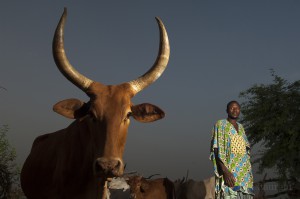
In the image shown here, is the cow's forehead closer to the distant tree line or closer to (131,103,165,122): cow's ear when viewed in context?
(131,103,165,122): cow's ear

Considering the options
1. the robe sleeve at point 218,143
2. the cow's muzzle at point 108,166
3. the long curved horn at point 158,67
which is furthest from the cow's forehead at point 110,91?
the robe sleeve at point 218,143

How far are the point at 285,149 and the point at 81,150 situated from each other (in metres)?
16.8

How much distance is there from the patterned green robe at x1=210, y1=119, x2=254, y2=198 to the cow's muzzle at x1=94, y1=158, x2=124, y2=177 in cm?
254

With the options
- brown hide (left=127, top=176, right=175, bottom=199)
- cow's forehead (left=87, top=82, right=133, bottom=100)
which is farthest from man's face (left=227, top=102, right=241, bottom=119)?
brown hide (left=127, top=176, right=175, bottom=199)

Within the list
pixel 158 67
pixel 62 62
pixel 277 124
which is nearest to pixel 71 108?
pixel 62 62

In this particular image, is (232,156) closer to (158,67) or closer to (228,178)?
(228,178)

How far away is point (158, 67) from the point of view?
477 centimetres

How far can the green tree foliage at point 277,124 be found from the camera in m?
18.6

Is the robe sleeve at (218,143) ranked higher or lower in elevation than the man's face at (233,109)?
lower

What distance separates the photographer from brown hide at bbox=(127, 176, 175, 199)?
31.4 ft

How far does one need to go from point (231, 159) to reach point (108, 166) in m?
2.82

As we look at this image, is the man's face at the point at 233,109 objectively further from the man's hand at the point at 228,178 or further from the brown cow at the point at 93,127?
the brown cow at the point at 93,127

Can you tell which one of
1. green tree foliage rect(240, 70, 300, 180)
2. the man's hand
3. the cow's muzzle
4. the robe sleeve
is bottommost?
the cow's muzzle

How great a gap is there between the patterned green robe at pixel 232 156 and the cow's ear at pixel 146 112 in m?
1.67
